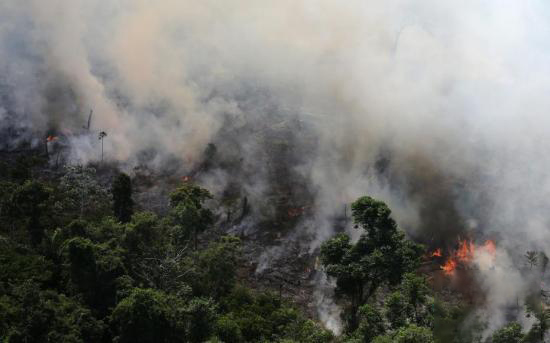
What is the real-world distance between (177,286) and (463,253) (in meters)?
33.2

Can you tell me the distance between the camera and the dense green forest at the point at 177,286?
47625 millimetres

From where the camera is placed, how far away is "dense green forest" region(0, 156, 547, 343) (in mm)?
47625

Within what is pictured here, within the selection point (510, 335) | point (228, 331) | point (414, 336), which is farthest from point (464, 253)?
point (414, 336)

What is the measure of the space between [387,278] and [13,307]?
31376 millimetres

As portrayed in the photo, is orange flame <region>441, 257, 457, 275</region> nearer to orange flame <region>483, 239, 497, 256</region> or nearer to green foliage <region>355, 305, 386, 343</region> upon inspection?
orange flame <region>483, 239, 497, 256</region>

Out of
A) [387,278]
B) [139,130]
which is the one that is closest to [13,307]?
[387,278]

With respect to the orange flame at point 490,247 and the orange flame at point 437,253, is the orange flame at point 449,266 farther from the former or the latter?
the orange flame at point 490,247

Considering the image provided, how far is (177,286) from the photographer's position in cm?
6144

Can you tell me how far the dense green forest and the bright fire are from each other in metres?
7.06

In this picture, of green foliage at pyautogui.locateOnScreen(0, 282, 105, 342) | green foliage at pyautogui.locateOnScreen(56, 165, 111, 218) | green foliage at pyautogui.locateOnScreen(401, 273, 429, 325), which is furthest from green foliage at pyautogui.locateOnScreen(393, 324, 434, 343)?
green foliage at pyautogui.locateOnScreen(56, 165, 111, 218)

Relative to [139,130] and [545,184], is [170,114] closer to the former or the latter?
[139,130]

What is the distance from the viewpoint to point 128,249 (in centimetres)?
6500

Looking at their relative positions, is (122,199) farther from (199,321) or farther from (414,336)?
(414,336)

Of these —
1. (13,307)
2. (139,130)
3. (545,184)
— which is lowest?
(13,307)
